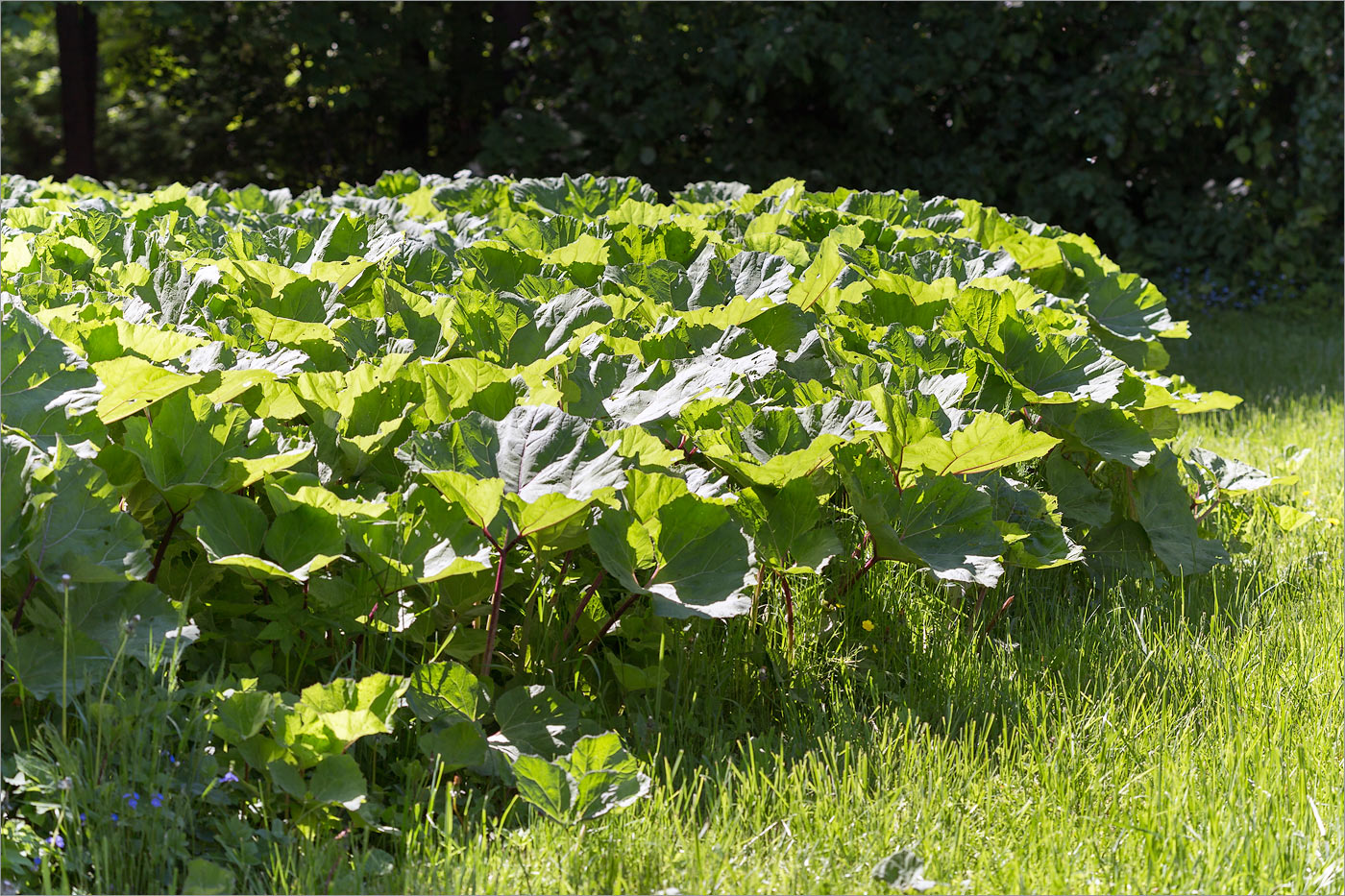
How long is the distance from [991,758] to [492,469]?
947 millimetres

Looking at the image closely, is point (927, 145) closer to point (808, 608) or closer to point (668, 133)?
point (668, 133)

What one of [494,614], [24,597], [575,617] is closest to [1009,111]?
[575,617]

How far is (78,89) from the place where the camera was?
11.6 meters

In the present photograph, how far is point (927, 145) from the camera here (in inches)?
366

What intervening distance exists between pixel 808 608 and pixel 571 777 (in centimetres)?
75

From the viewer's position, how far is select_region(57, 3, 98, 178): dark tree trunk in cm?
1164

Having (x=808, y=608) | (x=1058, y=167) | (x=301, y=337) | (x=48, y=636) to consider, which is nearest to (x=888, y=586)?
(x=808, y=608)

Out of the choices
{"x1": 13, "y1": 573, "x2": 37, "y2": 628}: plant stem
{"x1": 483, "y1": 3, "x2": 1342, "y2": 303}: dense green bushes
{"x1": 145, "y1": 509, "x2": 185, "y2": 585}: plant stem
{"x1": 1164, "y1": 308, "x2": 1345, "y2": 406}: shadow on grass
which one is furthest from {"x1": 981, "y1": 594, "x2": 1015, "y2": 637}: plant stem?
{"x1": 483, "y1": 3, "x2": 1342, "y2": 303}: dense green bushes

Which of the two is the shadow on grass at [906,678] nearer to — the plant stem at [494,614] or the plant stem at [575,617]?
the plant stem at [575,617]

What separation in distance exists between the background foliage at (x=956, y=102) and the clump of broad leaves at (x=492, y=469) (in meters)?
5.76

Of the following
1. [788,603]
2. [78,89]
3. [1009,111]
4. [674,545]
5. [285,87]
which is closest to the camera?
[674,545]

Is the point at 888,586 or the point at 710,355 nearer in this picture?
the point at 710,355

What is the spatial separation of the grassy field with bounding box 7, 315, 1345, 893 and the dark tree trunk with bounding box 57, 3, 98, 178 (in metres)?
11.8

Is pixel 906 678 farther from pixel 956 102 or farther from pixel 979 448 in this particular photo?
pixel 956 102
